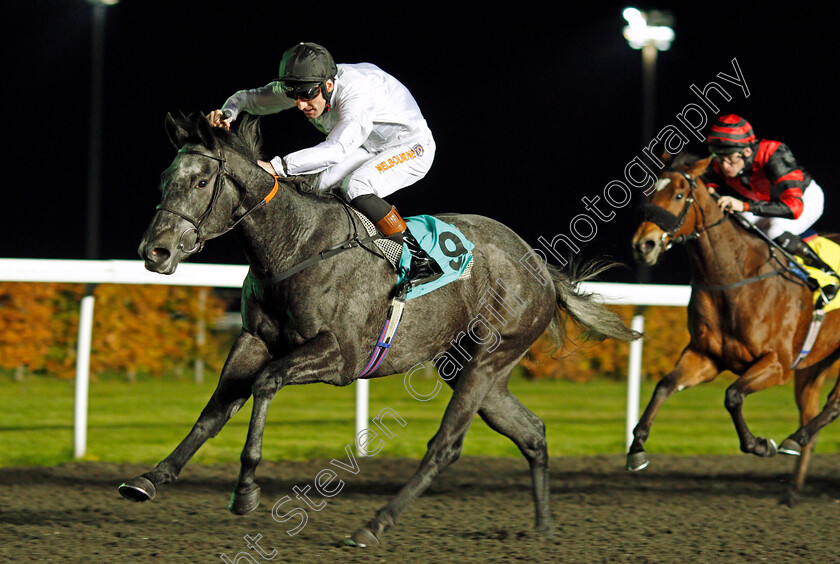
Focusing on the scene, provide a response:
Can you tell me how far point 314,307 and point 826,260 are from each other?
3.14m

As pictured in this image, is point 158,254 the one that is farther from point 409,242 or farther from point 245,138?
point 409,242

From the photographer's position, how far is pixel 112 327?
6.63m

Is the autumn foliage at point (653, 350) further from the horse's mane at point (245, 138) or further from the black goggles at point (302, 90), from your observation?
the black goggles at point (302, 90)

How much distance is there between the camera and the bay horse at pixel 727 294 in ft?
15.0

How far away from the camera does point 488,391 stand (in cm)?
403

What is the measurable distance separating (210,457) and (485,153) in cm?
2339

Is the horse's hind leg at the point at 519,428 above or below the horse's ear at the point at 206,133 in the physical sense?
below

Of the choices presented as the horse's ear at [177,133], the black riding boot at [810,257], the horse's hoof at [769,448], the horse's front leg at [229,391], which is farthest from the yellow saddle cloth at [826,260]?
the horse's ear at [177,133]

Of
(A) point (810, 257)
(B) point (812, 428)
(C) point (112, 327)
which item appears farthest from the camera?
(C) point (112, 327)

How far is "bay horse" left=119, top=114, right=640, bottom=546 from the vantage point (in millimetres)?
3094

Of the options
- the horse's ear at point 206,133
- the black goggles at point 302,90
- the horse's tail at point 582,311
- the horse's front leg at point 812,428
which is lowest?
the horse's front leg at point 812,428

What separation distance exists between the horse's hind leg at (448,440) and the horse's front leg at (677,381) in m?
0.71

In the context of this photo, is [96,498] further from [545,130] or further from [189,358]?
[545,130]

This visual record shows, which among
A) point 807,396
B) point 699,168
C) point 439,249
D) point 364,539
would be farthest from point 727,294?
point 364,539
